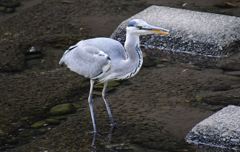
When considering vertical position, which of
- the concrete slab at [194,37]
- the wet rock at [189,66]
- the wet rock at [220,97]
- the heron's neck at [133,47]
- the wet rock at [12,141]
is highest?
the heron's neck at [133,47]

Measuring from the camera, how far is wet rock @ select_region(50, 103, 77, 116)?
483 cm

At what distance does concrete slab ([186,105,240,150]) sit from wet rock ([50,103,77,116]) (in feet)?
4.87

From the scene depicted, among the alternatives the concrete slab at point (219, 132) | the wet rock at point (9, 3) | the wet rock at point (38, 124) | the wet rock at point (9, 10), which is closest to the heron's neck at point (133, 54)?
the concrete slab at point (219, 132)

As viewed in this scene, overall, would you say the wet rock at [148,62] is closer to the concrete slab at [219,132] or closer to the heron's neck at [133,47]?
the heron's neck at [133,47]

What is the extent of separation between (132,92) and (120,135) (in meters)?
1.00

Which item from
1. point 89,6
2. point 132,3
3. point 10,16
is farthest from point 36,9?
point 132,3

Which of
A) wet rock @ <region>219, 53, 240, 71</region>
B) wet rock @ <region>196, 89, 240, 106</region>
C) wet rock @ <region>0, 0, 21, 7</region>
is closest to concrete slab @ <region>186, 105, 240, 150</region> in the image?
wet rock @ <region>196, 89, 240, 106</region>

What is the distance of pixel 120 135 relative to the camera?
4.45 m

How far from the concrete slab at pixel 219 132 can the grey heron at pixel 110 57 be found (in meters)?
0.91

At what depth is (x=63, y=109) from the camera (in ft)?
15.9

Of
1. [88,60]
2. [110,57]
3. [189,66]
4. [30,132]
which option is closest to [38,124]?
[30,132]

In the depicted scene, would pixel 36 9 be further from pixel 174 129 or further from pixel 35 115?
pixel 174 129

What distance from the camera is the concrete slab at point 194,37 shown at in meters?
6.15

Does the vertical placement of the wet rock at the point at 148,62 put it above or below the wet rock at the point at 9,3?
below
